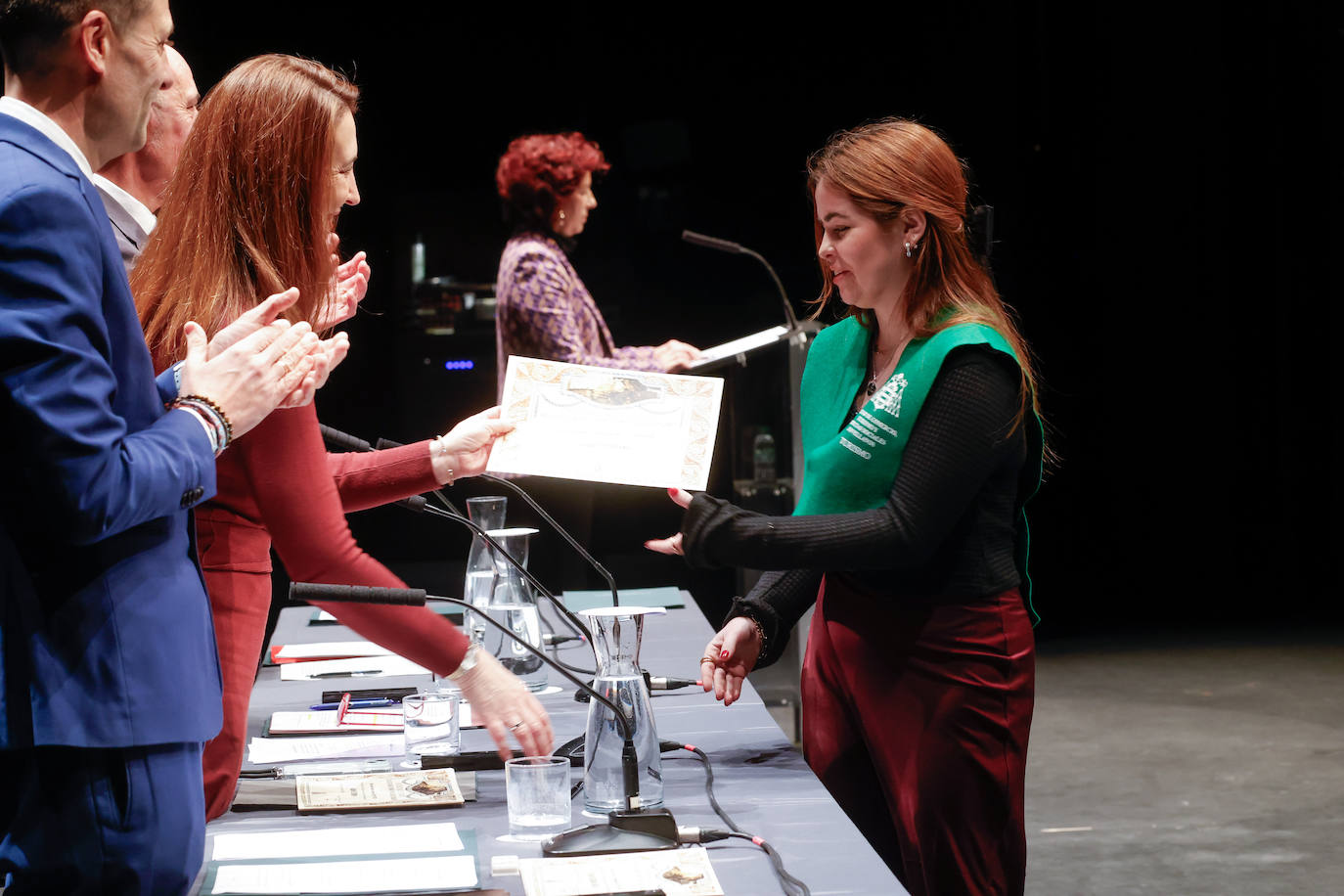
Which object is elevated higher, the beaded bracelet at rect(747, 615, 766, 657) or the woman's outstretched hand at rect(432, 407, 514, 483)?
the woman's outstretched hand at rect(432, 407, 514, 483)

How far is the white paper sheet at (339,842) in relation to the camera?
1297 mm

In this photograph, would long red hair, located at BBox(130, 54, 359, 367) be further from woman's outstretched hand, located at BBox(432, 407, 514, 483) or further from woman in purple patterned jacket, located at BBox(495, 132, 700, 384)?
woman in purple patterned jacket, located at BBox(495, 132, 700, 384)

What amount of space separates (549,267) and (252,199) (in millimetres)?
1991

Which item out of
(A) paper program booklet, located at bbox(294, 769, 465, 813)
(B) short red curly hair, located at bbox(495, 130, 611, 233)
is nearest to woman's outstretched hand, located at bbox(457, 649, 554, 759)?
(A) paper program booklet, located at bbox(294, 769, 465, 813)

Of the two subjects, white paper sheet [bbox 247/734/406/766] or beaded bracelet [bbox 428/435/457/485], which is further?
beaded bracelet [bbox 428/435/457/485]

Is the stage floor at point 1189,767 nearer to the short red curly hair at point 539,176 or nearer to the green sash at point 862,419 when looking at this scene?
the green sash at point 862,419

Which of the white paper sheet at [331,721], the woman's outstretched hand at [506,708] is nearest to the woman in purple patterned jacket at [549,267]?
the white paper sheet at [331,721]

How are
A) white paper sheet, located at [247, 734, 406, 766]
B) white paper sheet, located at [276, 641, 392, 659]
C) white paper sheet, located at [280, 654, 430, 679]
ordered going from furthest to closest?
white paper sheet, located at [276, 641, 392, 659] < white paper sheet, located at [280, 654, 430, 679] < white paper sheet, located at [247, 734, 406, 766]

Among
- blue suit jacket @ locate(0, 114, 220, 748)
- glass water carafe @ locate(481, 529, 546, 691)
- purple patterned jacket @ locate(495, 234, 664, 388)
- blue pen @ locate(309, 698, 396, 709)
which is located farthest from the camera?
purple patterned jacket @ locate(495, 234, 664, 388)

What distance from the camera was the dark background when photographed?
587cm

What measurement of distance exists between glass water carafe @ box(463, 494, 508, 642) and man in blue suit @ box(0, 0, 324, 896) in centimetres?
108

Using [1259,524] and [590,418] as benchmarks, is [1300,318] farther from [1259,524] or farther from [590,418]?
[590,418]

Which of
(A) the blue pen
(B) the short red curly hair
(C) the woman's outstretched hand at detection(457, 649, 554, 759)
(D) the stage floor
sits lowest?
(D) the stage floor

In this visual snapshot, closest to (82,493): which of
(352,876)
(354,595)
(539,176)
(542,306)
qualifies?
(354,595)
